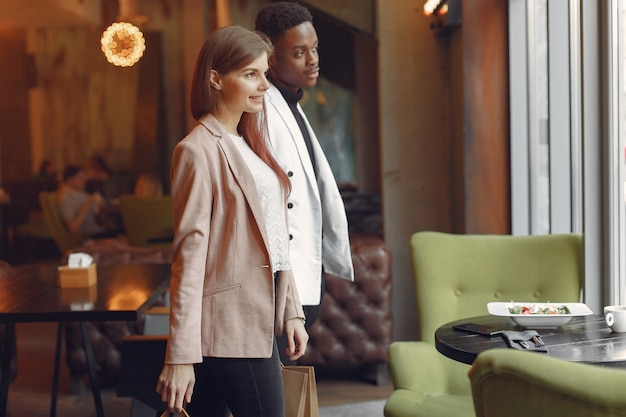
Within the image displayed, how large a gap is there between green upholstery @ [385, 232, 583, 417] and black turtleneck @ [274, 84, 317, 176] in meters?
0.90

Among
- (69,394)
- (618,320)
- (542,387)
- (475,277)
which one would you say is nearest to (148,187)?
(69,394)

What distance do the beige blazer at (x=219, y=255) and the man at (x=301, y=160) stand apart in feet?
1.55

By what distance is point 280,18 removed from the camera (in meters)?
2.46

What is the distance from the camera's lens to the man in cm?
239

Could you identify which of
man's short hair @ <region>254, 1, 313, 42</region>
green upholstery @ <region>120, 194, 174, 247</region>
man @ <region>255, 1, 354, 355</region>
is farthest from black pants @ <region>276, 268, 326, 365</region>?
green upholstery @ <region>120, 194, 174, 247</region>

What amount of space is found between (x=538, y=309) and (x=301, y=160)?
90 centimetres

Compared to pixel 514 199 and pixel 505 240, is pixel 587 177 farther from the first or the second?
pixel 514 199

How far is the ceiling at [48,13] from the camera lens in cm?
1010

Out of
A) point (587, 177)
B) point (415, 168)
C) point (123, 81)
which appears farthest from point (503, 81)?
point (123, 81)

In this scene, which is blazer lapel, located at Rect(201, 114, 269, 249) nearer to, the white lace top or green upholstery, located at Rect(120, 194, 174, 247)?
the white lace top

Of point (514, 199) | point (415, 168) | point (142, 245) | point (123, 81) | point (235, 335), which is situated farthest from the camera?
point (123, 81)

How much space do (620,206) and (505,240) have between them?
0.55m

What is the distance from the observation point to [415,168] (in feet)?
17.0

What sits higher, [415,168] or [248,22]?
[248,22]
